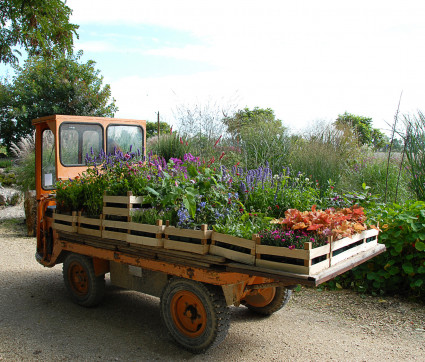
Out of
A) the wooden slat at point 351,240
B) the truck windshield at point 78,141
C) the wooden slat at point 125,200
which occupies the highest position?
the truck windshield at point 78,141

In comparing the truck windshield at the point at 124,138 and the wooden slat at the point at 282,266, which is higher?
the truck windshield at the point at 124,138

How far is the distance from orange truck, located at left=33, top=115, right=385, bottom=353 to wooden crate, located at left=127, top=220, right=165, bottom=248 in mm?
69

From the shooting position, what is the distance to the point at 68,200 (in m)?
4.66

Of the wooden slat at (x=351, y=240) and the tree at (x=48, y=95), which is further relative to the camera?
the tree at (x=48, y=95)

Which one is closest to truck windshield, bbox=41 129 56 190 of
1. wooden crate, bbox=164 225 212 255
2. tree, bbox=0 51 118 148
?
wooden crate, bbox=164 225 212 255

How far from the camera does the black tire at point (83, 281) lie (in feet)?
15.1

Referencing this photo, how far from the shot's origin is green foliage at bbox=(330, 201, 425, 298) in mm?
4594

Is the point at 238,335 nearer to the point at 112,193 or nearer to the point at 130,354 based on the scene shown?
the point at 130,354

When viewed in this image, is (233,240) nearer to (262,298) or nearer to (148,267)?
(148,267)

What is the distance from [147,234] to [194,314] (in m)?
0.82

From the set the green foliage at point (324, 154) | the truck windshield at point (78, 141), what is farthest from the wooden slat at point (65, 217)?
the green foliage at point (324, 154)

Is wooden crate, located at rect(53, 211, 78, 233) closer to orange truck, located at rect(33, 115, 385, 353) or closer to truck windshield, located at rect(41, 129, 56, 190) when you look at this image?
orange truck, located at rect(33, 115, 385, 353)

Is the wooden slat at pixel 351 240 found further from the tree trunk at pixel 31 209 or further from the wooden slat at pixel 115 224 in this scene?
the tree trunk at pixel 31 209

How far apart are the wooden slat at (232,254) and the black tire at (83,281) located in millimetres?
1866
